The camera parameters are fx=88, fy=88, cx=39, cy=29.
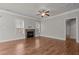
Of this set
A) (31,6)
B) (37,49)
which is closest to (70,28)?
(37,49)

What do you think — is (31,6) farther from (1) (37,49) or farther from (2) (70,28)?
(2) (70,28)

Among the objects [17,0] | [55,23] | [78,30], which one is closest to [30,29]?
[55,23]

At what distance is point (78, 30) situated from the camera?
4.76 meters

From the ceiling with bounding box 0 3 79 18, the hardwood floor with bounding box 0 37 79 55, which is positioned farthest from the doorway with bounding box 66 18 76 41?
the ceiling with bounding box 0 3 79 18

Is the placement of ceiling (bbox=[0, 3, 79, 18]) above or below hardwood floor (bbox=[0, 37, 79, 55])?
above

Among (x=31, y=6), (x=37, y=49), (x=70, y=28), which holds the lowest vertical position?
(x=37, y=49)

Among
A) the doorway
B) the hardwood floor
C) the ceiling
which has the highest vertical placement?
the ceiling

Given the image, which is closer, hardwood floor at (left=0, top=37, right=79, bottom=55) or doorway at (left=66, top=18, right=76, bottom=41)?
hardwood floor at (left=0, top=37, right=79, bottom=55)

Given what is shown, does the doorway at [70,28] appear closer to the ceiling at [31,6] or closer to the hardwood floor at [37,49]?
the hardwood floor at [37,49]

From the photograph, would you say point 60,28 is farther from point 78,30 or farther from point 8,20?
point 8,20

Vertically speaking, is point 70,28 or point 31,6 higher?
point 31,6

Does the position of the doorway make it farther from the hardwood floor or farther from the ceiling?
the ceiling
